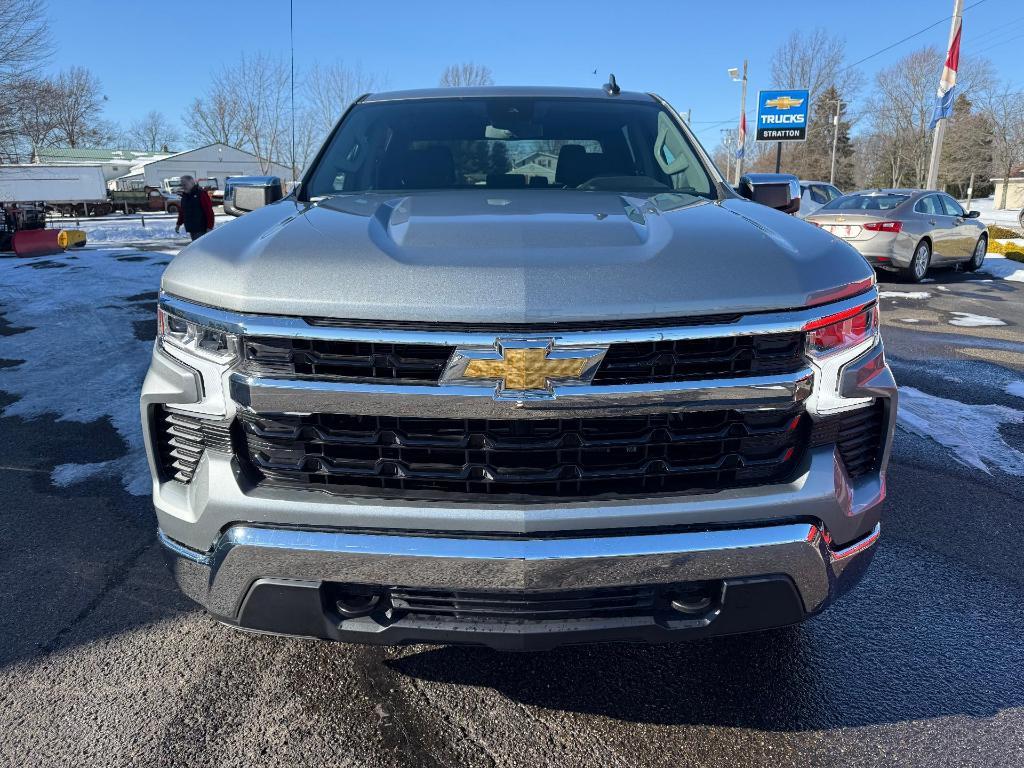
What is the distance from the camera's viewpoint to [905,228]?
37.0 feet

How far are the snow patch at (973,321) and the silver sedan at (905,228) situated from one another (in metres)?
2.69

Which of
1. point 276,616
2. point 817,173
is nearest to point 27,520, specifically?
point 276,616

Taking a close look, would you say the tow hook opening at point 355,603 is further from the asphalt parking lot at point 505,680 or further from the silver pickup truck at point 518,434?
the asphalt parking lot at point 505,680

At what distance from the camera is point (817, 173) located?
216 feet

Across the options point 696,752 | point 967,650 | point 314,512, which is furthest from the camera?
point 967,650

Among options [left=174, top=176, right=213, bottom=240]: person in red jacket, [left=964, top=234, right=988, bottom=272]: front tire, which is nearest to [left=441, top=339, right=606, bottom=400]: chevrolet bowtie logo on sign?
[left=174, top=176, right=213, bottom=240]: person in red jacket

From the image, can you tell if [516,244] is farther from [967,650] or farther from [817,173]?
[817,173]

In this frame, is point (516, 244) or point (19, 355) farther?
point (19, 355)

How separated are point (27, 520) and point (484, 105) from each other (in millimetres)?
2883

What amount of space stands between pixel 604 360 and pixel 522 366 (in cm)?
19

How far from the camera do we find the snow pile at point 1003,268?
12.6 meters

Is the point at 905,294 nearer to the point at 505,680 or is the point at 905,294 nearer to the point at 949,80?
the point at 949,80

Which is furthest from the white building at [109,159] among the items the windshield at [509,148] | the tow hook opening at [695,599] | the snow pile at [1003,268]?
the tow hook opening at [695,599]

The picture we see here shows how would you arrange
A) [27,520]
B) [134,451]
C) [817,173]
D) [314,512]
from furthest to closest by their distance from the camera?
[817,173]
[134,451]
[27,520]
[314,512]
